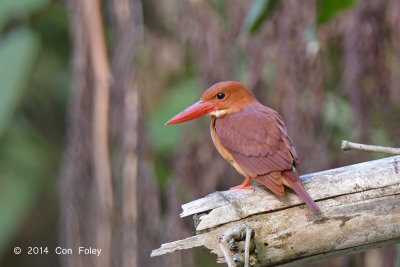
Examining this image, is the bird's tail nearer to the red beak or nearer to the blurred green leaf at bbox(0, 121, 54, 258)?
the red beak

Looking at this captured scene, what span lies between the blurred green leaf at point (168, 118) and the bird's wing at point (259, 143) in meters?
1.55

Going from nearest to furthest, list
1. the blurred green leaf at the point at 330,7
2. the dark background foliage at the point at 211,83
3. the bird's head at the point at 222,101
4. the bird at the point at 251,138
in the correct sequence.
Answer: the bird at the point at 251,138 < the bird's head at the point at 222,101 < the blurred green leaf at the point at 330,7 < the dark background foliage at the point at 211,83

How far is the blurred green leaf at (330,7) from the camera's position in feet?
9.11

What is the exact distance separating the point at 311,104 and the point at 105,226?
Answer: 1.43 meters

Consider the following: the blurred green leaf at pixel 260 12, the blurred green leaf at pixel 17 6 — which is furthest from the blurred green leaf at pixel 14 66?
the blurred green leaf at pixel 260 12

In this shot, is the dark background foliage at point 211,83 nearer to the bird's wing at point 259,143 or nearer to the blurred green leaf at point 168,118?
the blurred green leaf at point 168,118

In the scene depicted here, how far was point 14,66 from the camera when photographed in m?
3.57

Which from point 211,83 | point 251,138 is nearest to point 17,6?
point 211,83

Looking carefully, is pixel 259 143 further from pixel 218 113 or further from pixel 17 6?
pixel 17 6

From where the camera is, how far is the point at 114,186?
3.38 meters

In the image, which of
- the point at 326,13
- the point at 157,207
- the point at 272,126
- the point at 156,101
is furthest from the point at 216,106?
the point at 156,101

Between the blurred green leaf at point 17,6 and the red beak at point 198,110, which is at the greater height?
the blurred green leaf at point 17,6

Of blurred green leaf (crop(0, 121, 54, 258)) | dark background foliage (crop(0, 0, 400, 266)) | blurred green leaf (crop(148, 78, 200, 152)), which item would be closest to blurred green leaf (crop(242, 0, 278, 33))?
dark background foliage (crop(0, 0, 400, 266))

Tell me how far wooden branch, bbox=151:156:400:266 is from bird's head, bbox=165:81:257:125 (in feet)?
2.25
